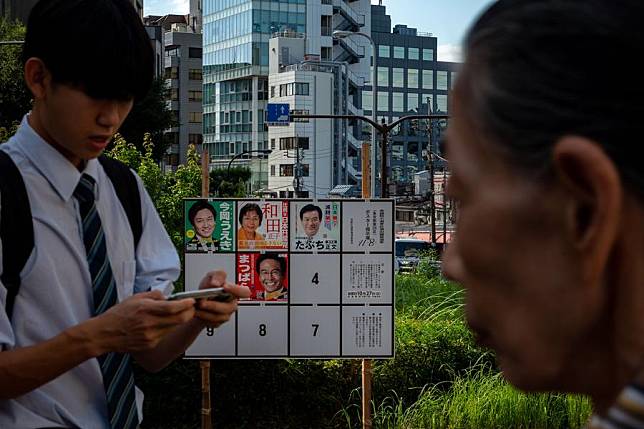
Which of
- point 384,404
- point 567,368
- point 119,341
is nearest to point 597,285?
point 567,368

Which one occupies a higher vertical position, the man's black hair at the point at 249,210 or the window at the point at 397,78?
the window at the point at 397,78

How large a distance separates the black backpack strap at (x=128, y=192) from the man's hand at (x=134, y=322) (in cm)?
26

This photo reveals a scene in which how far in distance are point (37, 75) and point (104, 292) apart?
399 millimetres

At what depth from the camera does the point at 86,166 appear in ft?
6.20

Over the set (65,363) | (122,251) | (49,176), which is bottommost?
(65,363)

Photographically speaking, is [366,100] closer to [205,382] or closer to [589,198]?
[205,382]

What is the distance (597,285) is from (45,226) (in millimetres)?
1397

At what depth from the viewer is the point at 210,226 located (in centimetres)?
649

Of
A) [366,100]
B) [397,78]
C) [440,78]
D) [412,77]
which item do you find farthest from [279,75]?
[440,78]

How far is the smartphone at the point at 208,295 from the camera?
1808 millimetres

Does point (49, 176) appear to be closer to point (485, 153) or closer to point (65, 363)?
point (65, 363)

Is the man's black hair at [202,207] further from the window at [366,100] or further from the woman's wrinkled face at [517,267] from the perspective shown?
the window at [366,100]

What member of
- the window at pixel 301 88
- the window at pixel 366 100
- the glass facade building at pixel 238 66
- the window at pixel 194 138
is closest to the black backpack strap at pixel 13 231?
the window at pixel 301 88

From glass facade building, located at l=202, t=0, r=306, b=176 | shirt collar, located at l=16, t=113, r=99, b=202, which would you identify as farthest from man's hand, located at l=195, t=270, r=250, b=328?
glass facade building, located at l=202, t=0, r=306, b=176
